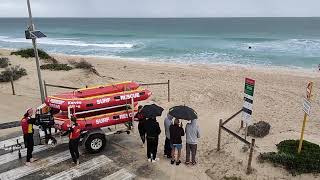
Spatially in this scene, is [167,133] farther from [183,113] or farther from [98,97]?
[98,97]

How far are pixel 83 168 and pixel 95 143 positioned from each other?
3.33 ft

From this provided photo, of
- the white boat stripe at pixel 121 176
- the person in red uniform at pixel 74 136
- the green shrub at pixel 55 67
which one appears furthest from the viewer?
the green shrub at pixel 55 67

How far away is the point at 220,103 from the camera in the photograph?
662 inches

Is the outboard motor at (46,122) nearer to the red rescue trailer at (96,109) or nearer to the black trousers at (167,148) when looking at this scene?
the red rescue trailer at (96,109)

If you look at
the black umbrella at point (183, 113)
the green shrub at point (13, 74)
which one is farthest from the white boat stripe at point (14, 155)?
the green shrub at point (13, 74)

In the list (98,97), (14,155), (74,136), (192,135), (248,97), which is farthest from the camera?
(98,97)

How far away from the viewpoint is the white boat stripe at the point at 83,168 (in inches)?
358

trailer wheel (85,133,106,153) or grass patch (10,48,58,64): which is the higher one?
grass patch (10,48,58,64)

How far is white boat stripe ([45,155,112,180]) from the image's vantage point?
9.09 meters

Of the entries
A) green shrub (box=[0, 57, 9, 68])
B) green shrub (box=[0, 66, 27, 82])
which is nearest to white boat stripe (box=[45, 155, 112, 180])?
green shrub (box=[0, 66, 27, 82])

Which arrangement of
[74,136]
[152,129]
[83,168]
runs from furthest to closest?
[152,129]
[83,168]
[74,136]

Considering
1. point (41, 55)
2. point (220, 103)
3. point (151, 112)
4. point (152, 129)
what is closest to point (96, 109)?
point (151, 112)

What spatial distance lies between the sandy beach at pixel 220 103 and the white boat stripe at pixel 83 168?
1.69 m

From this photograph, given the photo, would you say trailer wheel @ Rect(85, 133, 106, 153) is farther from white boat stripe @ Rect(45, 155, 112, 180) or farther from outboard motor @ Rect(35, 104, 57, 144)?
outboard motor @ Rect(35, 104, 57, 144)
